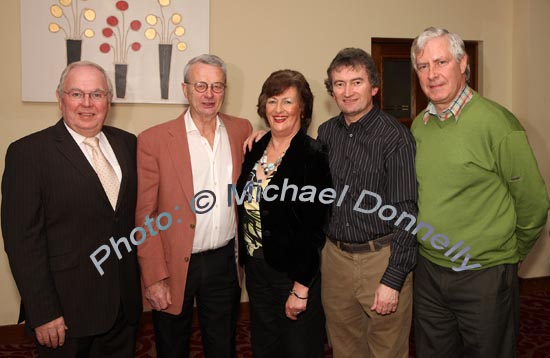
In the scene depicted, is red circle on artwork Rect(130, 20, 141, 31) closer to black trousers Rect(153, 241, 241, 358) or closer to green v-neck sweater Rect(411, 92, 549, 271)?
black trousers Rect(153, 241, 241, 358)

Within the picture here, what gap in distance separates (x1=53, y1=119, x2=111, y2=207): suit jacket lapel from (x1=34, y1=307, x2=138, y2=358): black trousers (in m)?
0.56

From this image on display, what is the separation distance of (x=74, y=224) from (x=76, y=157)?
10.6 inches

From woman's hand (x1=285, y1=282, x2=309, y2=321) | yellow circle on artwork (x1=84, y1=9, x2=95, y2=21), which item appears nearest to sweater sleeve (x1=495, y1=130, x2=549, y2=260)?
woman's hand (x1=285, y1=282, x2=309, y2=321)

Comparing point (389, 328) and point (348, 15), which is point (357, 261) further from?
point (348, 15)

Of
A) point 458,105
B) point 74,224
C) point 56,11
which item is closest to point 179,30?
point 56,11

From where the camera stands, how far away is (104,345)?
205 centimetres

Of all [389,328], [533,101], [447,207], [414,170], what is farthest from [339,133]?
[533,101]

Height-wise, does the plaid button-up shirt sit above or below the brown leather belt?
above

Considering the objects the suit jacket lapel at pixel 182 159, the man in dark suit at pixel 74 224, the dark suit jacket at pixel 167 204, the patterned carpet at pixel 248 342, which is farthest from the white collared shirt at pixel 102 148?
the patterned carpet at pixel 248 342

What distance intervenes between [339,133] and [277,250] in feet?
1.96

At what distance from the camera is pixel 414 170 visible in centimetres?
199

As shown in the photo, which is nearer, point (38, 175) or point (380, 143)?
point (38, 175)

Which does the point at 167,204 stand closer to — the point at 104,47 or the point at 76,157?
the point at 76,157

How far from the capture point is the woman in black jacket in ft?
6.63
